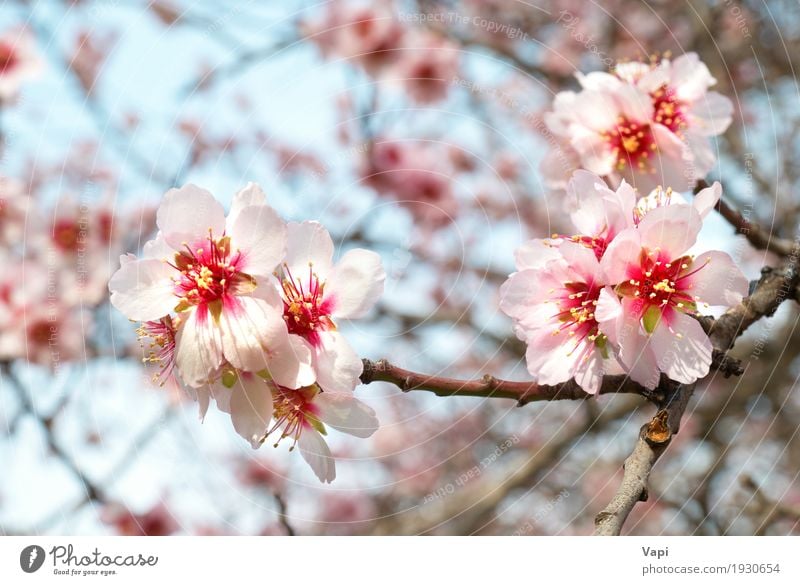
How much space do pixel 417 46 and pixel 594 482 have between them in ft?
5.41

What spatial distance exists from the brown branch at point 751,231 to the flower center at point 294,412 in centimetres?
69

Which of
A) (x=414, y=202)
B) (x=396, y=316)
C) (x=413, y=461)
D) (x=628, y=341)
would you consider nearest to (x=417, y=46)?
(x=414, y=202)

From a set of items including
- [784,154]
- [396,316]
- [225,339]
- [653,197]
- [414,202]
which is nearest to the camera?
[225,339]

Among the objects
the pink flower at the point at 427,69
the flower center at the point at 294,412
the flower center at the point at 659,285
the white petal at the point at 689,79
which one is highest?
the white petal at the point at 689,79

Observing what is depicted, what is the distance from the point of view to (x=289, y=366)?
0.79m

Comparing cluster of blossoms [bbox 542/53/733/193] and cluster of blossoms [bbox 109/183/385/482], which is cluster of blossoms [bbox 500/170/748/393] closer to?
cluster of blossoms [bbox 109/183/385/482]

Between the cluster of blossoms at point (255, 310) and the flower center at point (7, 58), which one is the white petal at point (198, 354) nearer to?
the cluster of blossoms at point (255, 310)

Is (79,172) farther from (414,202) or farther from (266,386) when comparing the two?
(266,386)

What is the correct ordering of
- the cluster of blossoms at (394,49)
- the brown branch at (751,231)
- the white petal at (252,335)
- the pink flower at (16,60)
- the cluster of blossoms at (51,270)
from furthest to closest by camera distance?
the cluster of blossoms at (394,49)
the pink flower at (16,60)
the cluster of blossoms at (51,270)
the brown branch at (751,231)
the white petal at (252,335)

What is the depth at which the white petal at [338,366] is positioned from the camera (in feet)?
2.64

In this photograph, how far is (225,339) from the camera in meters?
0.77

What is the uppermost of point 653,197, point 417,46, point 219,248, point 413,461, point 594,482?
point 653,197

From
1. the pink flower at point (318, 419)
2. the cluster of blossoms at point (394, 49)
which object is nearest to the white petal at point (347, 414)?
the pink flower at point (318, 419)

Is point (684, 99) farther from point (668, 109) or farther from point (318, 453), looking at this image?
point (318, 453)
